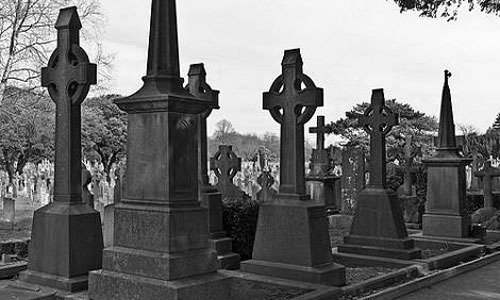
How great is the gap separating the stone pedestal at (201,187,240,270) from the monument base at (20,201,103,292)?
243 centimetres

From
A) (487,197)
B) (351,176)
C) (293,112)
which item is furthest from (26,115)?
(293,112)

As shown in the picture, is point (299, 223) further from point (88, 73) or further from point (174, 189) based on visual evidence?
point (88, 73)

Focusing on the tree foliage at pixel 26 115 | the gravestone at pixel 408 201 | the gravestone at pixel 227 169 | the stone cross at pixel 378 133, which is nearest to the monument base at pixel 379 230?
the stone cross at pixel 378 133

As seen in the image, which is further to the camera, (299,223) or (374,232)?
(374,232)

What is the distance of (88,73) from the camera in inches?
279

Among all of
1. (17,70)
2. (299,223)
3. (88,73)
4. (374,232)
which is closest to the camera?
(88,73)

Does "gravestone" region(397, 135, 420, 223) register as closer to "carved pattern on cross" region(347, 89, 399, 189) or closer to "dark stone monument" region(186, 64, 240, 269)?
"carved pattern on cross" region(347, 89, 399, 189)

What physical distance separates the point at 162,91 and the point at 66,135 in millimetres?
2160

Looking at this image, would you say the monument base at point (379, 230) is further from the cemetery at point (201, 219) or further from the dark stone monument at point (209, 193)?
the dark stone monument at point (209, 193)

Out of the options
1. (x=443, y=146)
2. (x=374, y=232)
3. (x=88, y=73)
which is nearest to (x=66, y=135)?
(x=88, y=73)

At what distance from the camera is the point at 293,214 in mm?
7766

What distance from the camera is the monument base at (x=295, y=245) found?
7539 mm

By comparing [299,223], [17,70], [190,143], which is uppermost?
[17,70]

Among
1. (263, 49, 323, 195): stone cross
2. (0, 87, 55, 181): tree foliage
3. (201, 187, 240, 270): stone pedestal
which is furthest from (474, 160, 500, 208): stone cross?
(0, 87, 55, 181): tree foliage
